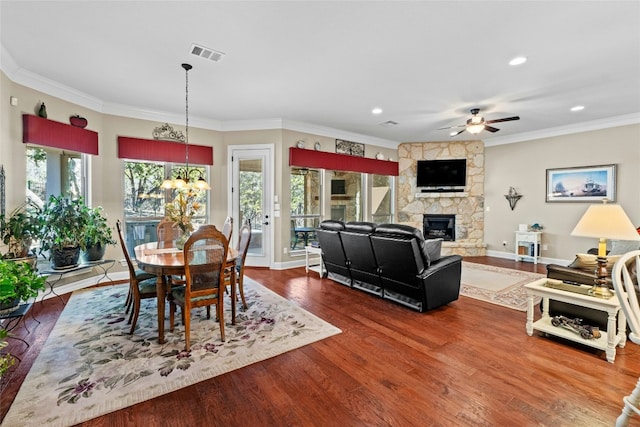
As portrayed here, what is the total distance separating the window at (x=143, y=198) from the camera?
486cm

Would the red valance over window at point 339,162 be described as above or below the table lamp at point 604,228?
above

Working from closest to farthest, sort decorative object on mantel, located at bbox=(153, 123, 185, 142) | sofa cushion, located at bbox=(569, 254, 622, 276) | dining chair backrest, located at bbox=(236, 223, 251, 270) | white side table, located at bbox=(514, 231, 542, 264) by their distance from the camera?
sofa cushion, located at bbox=(569, 254, 622, 276) < dining chair backrest, located at bbox=(236, 223, 251, 270) < decorative object on mantel, located at bbox=(153, 123, 185, 142) < white side table, located at bbox=(514, 231, 542, 264)

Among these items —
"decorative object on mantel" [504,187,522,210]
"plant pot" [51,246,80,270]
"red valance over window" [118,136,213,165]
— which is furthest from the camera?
"decorative object on mantel" [504,187,522,210]

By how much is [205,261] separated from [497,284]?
4.35 meters

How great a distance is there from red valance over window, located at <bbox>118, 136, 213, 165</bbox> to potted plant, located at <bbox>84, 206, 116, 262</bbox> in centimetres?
119

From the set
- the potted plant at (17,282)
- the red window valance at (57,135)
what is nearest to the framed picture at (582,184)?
the potted plant at (17,282)

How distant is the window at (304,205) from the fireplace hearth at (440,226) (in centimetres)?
304

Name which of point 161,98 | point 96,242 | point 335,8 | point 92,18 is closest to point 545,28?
point 335,8

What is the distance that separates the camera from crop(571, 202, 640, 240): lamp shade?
2303 millimetres

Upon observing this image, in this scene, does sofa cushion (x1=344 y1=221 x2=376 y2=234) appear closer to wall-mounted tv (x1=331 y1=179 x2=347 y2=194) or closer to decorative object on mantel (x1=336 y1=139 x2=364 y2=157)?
wall-mounted tv (x1=331 y1=179 x2=347 y2=194)

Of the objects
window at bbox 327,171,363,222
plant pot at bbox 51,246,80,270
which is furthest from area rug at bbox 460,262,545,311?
plant pot at bbox 51,246,80,270

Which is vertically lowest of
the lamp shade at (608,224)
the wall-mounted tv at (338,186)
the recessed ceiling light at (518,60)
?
the lamp shade at (608,224)

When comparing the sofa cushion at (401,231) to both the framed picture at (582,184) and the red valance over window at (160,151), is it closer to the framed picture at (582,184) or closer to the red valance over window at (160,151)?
the red valance over window at (160,151)

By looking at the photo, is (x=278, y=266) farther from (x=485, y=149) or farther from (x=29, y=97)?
(x=485, y=149)
